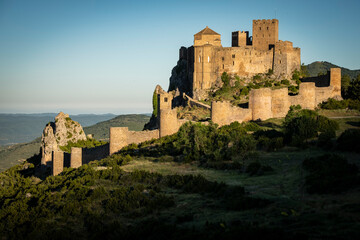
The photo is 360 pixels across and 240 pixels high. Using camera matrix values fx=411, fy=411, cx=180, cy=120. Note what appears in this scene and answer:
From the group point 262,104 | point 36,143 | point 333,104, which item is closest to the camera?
point 262,104

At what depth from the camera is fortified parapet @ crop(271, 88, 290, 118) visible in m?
37.0

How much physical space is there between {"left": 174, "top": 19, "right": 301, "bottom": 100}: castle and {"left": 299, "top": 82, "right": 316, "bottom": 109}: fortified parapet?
18052 millimetres

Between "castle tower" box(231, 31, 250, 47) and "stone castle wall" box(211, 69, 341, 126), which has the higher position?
"castle tower" box(231, 31, 250, 47)

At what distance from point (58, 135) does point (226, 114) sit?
20.2 metres

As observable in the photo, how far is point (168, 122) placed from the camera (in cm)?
3506

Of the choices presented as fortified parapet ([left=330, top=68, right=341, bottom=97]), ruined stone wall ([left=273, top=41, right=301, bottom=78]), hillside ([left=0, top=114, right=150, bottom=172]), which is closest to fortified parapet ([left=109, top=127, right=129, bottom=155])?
fortified parapet ([left=330, top=68, right=341, bottom=97])

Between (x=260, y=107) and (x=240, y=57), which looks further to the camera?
(x=240, y=57)

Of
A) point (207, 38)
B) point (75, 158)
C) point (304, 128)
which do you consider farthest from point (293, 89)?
point (75, 158)

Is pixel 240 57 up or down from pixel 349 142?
up

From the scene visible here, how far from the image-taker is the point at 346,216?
447 inches

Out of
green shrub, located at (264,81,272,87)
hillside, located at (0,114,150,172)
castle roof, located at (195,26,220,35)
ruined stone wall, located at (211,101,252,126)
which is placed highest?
castle roof, located at (195,26,220,35)

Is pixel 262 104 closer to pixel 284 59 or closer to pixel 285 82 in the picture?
pixel 285 82

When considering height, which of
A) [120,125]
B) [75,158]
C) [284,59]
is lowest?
[75,158]

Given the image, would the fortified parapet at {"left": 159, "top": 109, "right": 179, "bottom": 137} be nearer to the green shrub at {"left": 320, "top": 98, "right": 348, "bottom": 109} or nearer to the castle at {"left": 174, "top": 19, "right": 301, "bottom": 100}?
the green shrub at {"left": 320, "top": 98, "right": 348, "bottom": 109}
